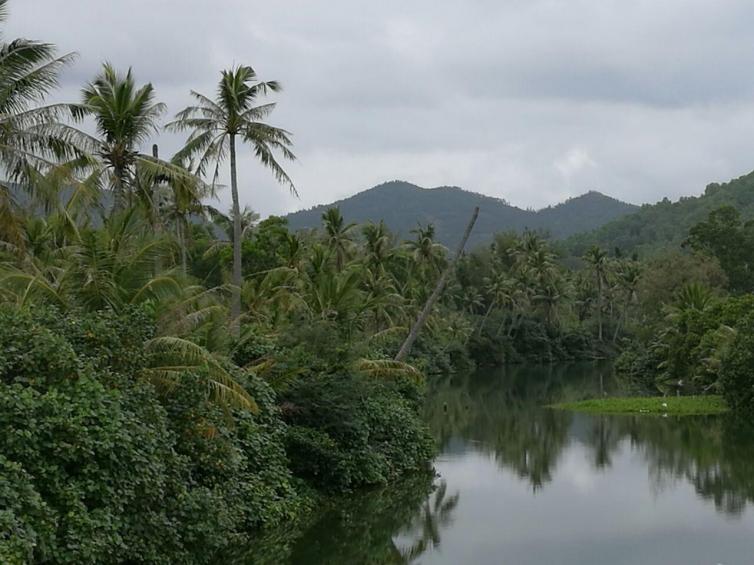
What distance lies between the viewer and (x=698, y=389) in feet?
163

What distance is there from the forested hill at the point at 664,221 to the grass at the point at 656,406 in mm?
84598

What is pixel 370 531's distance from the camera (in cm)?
1859

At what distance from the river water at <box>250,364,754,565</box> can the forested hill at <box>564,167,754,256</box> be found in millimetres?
95187

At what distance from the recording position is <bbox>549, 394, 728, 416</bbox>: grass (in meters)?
39.1

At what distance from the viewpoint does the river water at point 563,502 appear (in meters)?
16.8

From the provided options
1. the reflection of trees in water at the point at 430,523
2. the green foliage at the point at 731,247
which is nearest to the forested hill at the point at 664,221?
the green foliage at the point at 731,247

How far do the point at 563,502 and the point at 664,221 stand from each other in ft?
438

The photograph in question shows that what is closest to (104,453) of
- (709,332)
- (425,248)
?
(709,332)

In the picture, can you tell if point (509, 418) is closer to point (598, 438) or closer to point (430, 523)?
point (598, 438)

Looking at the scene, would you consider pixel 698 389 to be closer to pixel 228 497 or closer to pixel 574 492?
pixel 574 492

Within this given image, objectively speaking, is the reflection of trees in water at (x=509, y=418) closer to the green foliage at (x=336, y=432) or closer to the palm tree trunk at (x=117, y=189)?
the green foliage at (x=336, y=432)

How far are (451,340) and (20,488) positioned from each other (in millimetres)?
64458

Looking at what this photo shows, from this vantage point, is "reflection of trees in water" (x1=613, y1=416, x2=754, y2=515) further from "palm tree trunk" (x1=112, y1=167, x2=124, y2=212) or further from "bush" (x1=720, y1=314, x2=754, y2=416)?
"palm tree trunk" (x1=112, y1=167, x2=124, y2=212)

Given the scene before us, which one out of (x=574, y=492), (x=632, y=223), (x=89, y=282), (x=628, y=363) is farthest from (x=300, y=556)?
(x=632, y=223)
